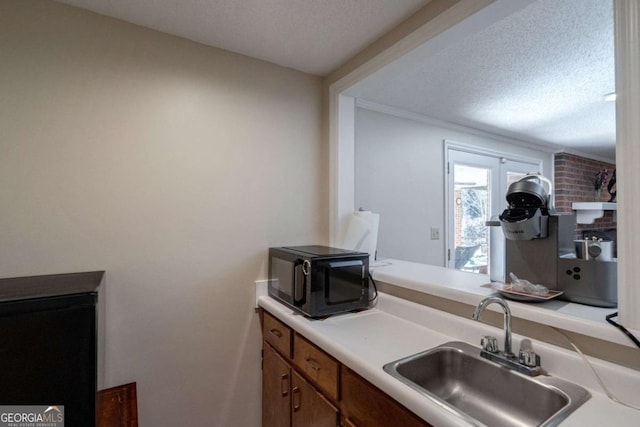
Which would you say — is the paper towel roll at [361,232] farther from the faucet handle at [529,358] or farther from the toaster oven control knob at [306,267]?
the faucet handle at [529,358]

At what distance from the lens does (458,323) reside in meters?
1.24

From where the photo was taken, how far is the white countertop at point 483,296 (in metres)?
0.88

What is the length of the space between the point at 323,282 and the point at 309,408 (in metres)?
0.53

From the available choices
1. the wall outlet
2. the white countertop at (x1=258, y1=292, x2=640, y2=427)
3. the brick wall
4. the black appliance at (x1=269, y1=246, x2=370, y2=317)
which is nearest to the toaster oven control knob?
the black appliance at (x1=269, y1=246, x2=370, y2=317)

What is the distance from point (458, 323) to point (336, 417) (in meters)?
0.60

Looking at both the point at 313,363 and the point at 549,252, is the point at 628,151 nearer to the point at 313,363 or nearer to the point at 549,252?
the point at 549,252

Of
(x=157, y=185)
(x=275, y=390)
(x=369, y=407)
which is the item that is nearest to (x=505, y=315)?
(x=369, y=407)

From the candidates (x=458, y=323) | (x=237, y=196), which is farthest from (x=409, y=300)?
(x=237, y=196)

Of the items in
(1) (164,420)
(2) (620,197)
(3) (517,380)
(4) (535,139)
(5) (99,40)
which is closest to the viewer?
(2) (620,197)

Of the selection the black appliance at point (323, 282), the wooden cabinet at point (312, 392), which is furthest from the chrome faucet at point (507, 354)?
the black appliance at point (323, 282)

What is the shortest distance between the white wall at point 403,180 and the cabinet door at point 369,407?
4.66 ft

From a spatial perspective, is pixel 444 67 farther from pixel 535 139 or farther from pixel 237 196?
pixel 535 139

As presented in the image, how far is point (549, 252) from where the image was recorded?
1.14 meters

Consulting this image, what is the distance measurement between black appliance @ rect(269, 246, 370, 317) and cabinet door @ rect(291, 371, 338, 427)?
31cm
